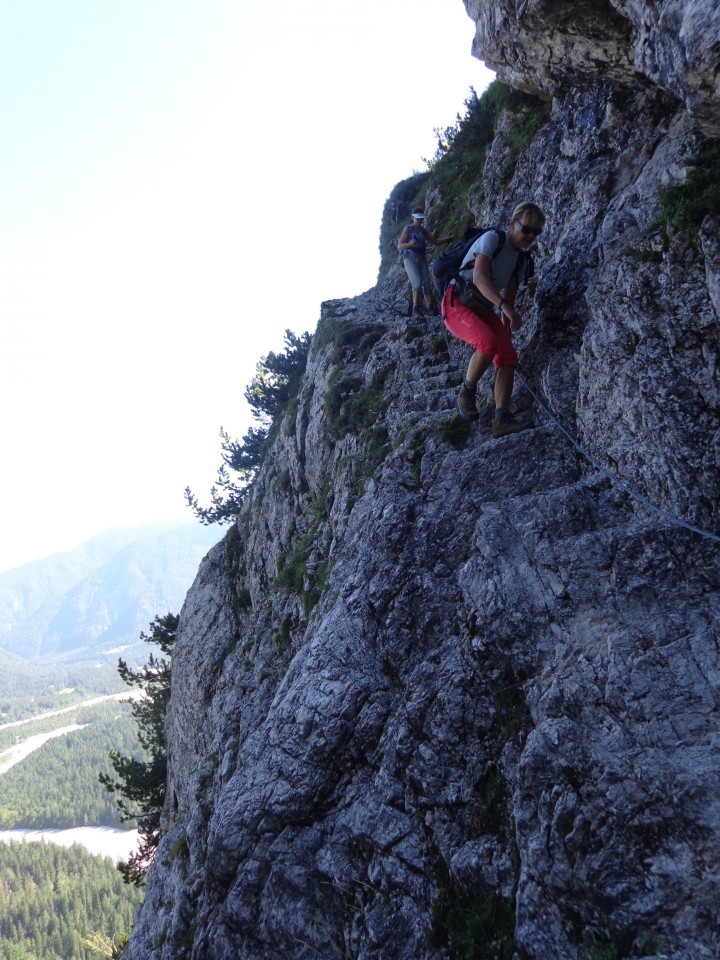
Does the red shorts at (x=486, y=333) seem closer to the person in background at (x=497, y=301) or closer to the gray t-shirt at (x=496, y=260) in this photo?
the person in background at (x=497, y=301)

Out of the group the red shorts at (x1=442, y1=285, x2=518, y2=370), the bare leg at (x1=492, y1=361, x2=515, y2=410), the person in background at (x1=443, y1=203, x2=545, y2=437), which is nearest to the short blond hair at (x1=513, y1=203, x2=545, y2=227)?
the person in background at (x1=443, y1=203, x2=545, y2=437)

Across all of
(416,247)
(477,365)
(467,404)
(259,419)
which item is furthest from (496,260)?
(259,419)

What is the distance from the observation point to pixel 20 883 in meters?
155

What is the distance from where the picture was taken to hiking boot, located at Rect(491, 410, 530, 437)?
9.95m

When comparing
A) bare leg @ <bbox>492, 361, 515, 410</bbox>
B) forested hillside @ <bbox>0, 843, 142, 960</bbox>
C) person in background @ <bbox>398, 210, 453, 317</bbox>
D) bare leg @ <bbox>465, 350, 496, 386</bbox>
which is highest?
person in background @ <bbox>398, 210, 453, 317</bbox>

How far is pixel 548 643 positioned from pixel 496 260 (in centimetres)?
599

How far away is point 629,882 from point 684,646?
2311 mm

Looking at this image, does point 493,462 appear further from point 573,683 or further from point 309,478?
point 309,478

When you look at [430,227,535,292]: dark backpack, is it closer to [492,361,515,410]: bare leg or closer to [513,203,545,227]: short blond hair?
[513,203,545,227]: short blond hair

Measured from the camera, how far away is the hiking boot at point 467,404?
10742 mm

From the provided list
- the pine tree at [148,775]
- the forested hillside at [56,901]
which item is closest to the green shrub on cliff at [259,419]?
the pine tree at [148,775]

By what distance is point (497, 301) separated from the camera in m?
8.80

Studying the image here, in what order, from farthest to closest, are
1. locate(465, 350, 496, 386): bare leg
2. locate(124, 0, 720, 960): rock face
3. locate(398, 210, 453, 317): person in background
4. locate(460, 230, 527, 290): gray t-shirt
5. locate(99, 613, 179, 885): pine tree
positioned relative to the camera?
1. locate(99, 613, 179, 885): pine tree
2. locate(398, 210, 453, 317): person in background
3. locate(465, 350, 496, 386): bare leg
4. locate(460, 230, 527, 290): gray t-shirt
5. locate(124, 0, 720, 960): rock face

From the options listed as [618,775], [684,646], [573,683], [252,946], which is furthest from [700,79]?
[252,946]
